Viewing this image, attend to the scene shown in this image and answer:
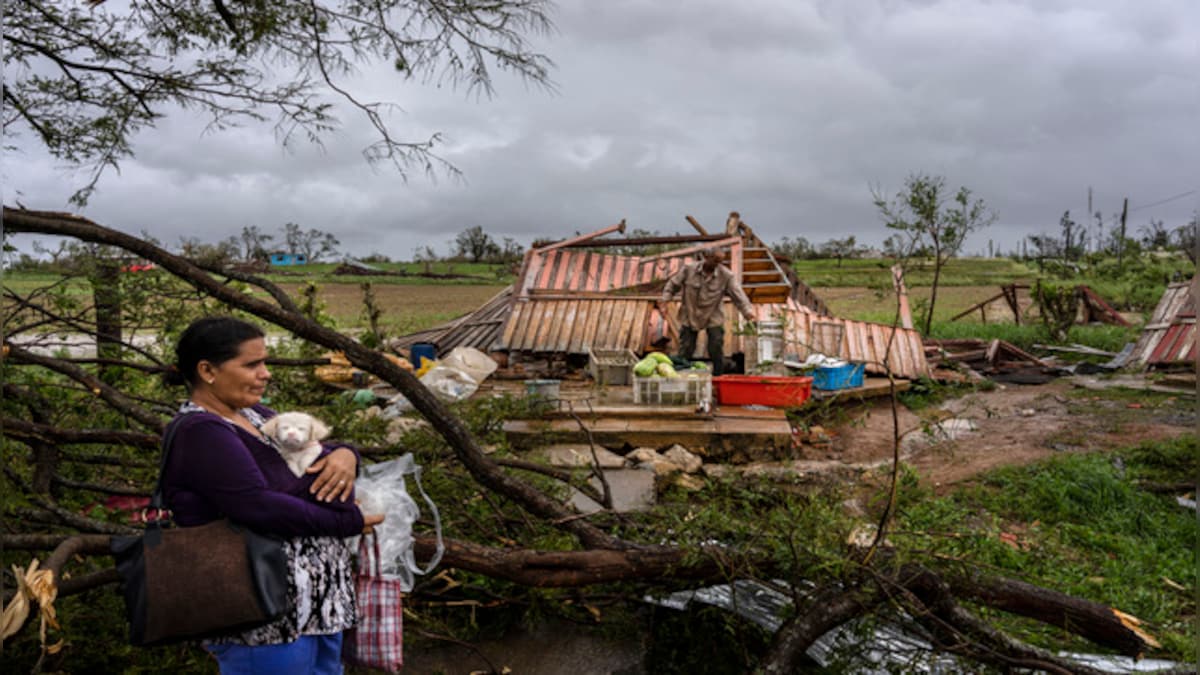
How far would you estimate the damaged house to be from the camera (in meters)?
10.8

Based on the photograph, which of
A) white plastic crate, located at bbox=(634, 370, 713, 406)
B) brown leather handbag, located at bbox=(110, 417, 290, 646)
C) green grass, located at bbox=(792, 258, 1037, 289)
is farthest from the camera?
green grass, located at bbox=(792, 258, 1037, 289)

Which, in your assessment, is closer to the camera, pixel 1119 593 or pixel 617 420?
pixel 1119 593

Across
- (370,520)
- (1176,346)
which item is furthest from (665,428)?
(1176,346)

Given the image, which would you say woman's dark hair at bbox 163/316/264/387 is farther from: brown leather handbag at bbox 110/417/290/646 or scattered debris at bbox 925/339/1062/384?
scattered debris at bbox 925/339/1062/384

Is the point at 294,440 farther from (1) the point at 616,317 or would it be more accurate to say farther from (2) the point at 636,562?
(1) the point at 616,317

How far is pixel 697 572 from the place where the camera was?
10.3 feet

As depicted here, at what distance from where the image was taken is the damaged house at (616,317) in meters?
10.8

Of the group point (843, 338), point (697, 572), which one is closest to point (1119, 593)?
point (697, 572)

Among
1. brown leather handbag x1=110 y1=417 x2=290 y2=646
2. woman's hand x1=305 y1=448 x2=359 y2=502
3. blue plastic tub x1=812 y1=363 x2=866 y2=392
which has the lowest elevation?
blue plastic tub x1=812 y1=363 x2=866 y2=392

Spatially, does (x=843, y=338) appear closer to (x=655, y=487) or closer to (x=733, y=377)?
(x=733, y=377)

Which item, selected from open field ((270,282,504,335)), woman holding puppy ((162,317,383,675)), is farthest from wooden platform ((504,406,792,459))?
open field ((270,282,504,335))

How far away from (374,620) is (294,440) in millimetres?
660

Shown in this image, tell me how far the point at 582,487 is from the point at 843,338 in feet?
26.4

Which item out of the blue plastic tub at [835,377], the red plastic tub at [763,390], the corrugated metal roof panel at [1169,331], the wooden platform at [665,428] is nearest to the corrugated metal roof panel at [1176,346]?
the corrugated metal roof panel at [1169,331]
